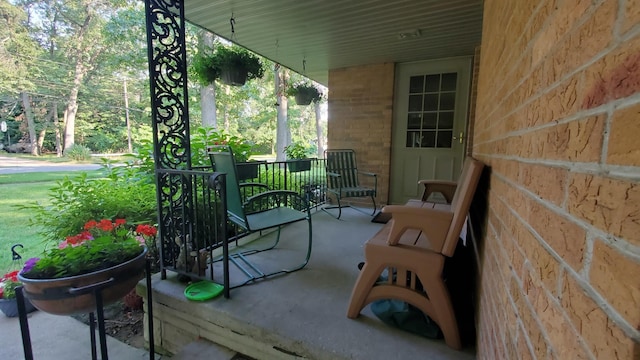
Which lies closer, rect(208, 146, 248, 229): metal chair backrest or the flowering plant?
the flowering plant

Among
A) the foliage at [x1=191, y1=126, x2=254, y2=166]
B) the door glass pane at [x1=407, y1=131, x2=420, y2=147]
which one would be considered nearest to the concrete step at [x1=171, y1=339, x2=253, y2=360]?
the foliage at [x1=191, y1=126, x2=254, y2=166]

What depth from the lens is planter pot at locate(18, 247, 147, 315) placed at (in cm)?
134

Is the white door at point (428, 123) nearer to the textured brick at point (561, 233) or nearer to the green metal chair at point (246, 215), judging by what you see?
the green metal chair at point (246, 215)

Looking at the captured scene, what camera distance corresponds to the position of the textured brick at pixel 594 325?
0.28m

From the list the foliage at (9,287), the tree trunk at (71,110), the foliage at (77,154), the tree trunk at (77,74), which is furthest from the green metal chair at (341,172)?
the tree trunk at (71,110)

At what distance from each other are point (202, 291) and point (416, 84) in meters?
3.99

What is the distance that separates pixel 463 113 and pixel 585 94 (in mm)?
4021

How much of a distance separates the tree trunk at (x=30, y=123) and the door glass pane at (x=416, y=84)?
53.6 ft

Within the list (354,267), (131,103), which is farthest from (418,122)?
(131,103)

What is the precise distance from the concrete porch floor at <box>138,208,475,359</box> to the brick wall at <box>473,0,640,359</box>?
2.05 feet

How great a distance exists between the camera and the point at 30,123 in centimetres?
1295

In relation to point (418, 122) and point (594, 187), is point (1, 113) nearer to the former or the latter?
point (418, 122)

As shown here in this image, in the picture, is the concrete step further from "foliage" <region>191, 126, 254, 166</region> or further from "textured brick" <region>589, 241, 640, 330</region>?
"foliage" <region>191, 126, 254, 166</region>

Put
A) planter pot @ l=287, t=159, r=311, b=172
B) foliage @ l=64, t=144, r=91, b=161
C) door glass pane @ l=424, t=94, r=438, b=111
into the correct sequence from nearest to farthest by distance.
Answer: planter pot @ l=287, t=159, r=311, b=172
door glass pane @ l=424, t=94, r=438, b=111
foliage @ l=64, t=144, r=91, b=161
